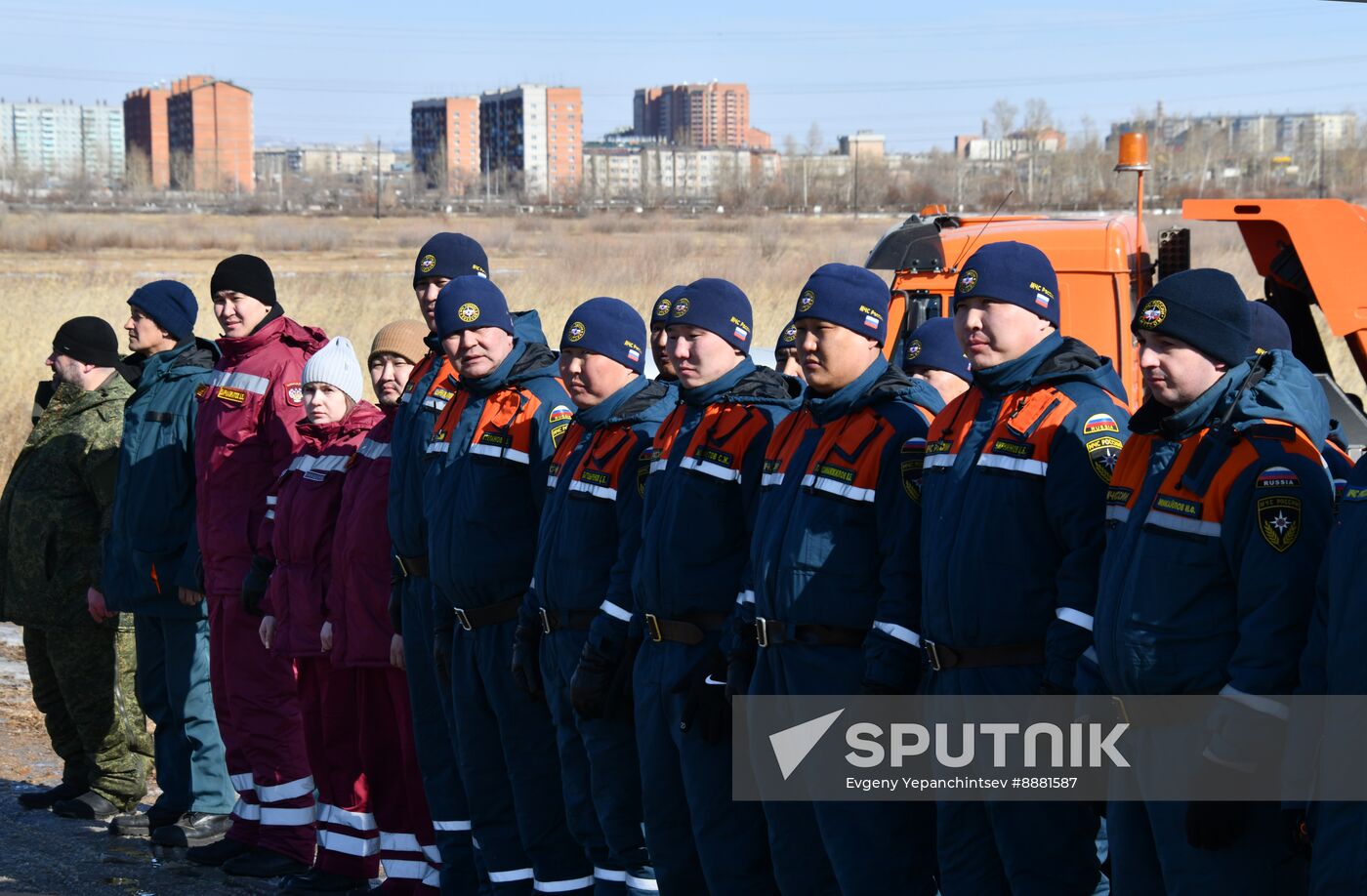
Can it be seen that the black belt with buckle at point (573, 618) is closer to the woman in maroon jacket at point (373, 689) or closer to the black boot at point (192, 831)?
the woman in maroon jacket at point (373, 689)

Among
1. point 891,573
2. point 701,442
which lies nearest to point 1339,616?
point 891,573

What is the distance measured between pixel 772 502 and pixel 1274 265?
18.4 feet

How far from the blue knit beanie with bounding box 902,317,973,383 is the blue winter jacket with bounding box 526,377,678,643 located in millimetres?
1337

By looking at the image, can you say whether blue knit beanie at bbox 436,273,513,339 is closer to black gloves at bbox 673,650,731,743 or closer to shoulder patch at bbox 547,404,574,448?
shoulder patch at bbox 547,404,574,448

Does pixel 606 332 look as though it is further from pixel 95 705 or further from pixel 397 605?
pixel 95 705

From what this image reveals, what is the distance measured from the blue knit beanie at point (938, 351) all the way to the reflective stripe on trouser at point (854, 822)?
203 centimetres

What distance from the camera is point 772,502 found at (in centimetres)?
462

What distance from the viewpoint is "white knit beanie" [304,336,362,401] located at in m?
6.48

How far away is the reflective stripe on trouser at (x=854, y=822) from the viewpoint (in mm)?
4457

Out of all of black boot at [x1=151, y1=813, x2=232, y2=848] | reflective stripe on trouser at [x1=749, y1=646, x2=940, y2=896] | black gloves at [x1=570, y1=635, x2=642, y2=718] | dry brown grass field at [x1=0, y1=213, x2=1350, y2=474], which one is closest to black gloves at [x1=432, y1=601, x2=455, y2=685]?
black gloves at [x1=570, y1=635, x2=642, y2=718]

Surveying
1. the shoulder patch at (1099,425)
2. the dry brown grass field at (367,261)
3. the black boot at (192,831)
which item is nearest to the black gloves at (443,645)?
the black boot at (192,831)

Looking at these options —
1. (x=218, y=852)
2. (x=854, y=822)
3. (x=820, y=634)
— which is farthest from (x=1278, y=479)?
(x=218, y=852)

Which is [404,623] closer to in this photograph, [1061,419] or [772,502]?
[772,502]

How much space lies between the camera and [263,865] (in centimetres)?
669
